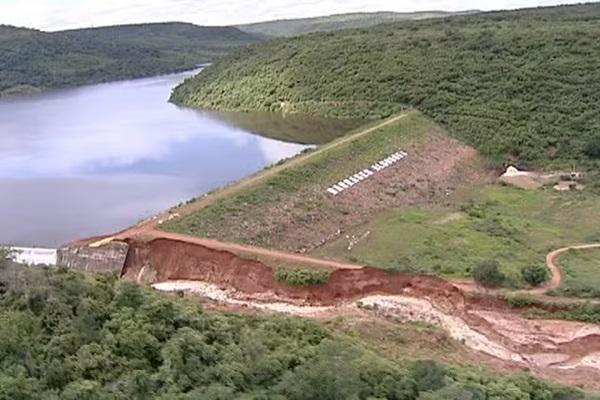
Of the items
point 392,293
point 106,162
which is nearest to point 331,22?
point 106,162


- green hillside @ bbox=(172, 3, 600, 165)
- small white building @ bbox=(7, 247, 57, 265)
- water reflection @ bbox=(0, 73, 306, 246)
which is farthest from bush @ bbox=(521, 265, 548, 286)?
green hillside @ bbox=(172, 3, 600, 165)

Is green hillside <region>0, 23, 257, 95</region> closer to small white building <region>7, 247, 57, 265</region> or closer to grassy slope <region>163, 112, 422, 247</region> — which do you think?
grassy slope <region>163, 112, 422, 247</region>

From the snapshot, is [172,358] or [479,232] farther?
[479,232]

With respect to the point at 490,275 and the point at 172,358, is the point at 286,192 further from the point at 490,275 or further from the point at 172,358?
the point at 172,358

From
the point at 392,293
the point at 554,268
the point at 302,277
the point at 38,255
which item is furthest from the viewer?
the point at 554,268

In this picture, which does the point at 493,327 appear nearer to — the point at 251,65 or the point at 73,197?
the point at 73,197

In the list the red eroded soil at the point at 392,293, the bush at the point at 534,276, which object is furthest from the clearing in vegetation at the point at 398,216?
the red eroded soil at the point at 392,293

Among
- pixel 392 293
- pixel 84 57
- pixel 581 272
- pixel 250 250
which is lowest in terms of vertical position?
pixel 581 272
